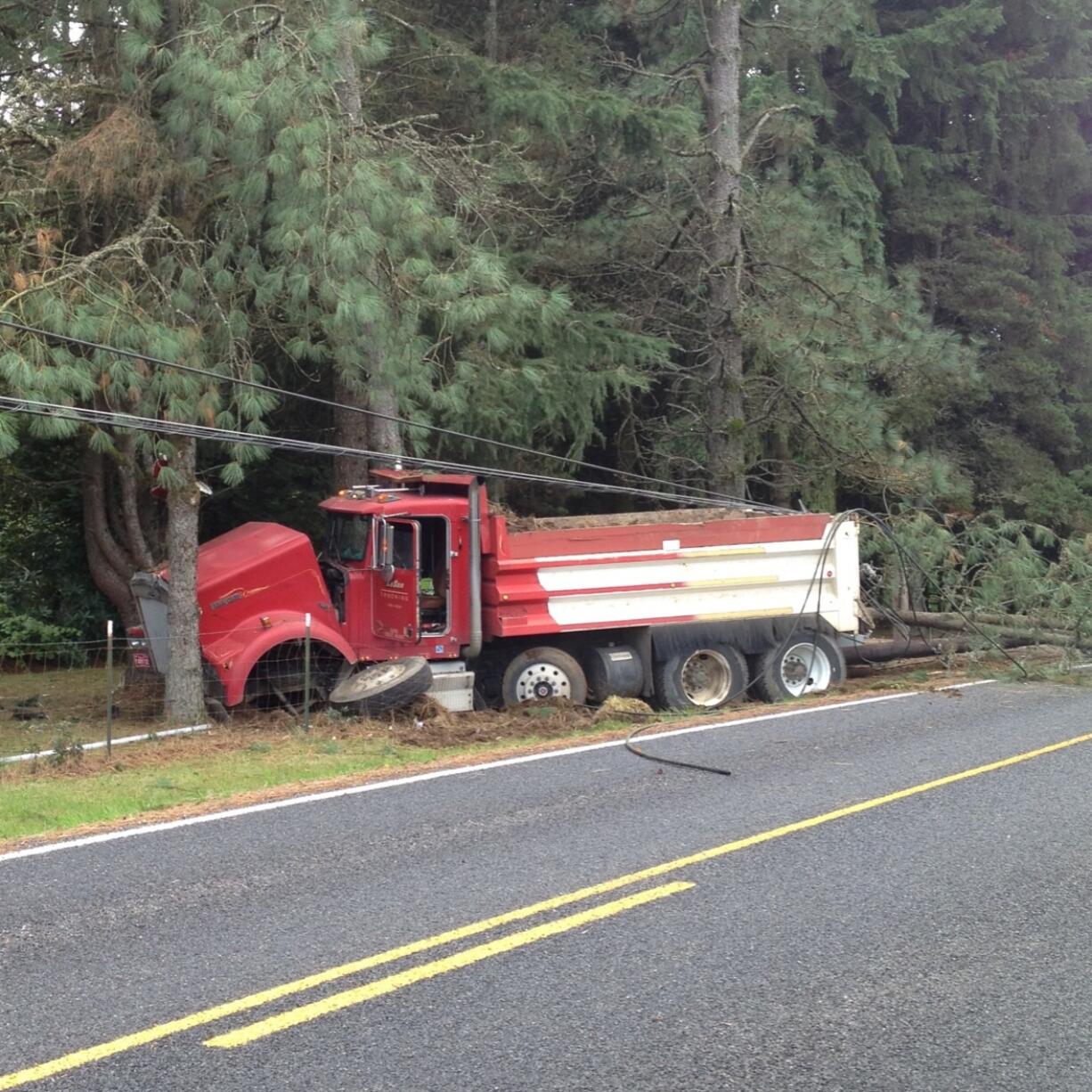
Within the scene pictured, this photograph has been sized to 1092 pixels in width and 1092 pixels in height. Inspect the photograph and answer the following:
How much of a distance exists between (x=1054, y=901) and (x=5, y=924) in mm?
5306

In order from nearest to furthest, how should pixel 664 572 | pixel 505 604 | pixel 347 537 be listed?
pixel 505 604, pixel 347 537, pixel 664 572

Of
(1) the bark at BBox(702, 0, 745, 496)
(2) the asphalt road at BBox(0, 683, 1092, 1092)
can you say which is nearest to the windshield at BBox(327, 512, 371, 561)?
(2) the asphalt road at BBox(0, 683, 1092, 1092)

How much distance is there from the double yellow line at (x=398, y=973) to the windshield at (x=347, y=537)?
7.55 meters

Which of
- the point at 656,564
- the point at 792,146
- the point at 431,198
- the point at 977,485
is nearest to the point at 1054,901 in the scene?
the point at 656,564

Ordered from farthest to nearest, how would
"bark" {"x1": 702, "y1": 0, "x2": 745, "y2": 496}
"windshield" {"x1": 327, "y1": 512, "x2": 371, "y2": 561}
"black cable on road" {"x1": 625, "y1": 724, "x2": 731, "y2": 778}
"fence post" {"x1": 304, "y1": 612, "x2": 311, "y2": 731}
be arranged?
"bark" {"x1": 702, "y1": 0, "x2": 745, "y2": 496} → "windshield" {"x1": 327, "y1": 512, "x2": 371, "y2": 561} → "fence post" {"x1": 304, "y1": 612, "x2": 311, "y2": 731} → "black cable on road" {"x1": 625, "y1": 724, "x2": 731, "y2": 778}

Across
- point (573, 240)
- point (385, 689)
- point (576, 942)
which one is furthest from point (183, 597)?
point (573, 240)

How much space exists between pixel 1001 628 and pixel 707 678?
4.40 meters

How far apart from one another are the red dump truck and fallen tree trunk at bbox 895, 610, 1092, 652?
2.09 meters

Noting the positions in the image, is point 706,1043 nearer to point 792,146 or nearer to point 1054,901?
point 1054,901

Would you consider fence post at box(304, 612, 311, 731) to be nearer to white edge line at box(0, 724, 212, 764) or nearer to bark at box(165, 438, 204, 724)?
white edge line at box(0, 724, 212, 764)

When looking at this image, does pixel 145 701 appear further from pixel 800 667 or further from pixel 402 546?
pixel 800 667

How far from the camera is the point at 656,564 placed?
15.4 m

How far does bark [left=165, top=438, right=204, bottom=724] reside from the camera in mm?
13562

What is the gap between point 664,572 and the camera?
608 inches
